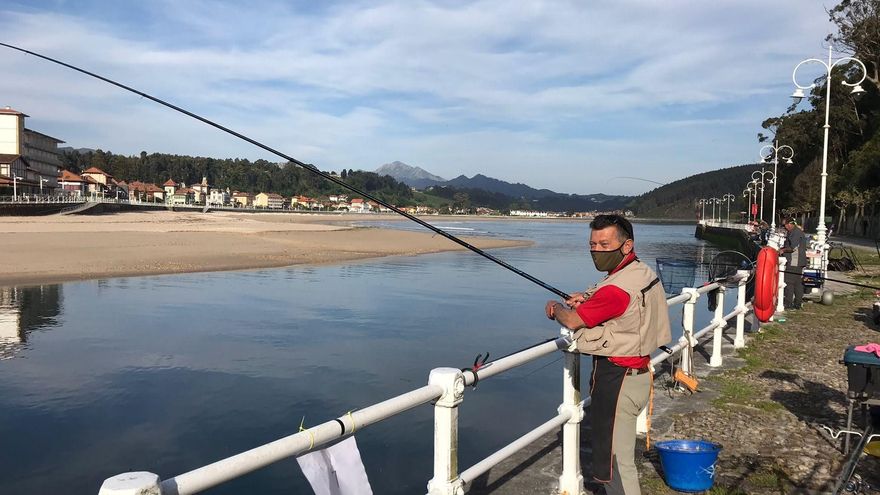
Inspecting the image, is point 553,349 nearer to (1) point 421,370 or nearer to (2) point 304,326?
(1) point 421,370

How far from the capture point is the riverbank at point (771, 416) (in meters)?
4.52

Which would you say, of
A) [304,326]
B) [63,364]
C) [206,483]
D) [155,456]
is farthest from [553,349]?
[304,326]

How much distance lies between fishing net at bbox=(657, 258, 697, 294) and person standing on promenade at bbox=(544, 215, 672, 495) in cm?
574

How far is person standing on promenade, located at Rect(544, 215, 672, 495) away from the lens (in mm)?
3320

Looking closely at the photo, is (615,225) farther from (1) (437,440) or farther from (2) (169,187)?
(2) (169,187)

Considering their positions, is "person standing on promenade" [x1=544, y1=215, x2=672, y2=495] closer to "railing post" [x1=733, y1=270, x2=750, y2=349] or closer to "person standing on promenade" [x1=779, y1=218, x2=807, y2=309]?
"railing post" [x1=733, y1=270, x2=750, y2=349]

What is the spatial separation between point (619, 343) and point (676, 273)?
6.18 metres

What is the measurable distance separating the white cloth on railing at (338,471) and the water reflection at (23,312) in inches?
422

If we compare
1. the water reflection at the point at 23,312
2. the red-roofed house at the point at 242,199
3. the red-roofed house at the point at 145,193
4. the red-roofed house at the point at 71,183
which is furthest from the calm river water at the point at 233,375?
the red-roofed house at the point at 242,199

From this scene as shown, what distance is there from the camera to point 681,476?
425 centimetres

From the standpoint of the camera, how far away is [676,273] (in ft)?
29.6

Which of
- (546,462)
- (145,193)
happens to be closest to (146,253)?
(546,462)

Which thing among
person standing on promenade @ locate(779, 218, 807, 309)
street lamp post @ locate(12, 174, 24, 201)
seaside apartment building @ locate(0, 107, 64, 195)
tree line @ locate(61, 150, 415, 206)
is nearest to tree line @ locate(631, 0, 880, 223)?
person standing on promenade @ locate(779, 218, 807, 309)

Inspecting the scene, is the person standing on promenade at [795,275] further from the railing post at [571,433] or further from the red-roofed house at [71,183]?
the red-roofed house at [71,183]
